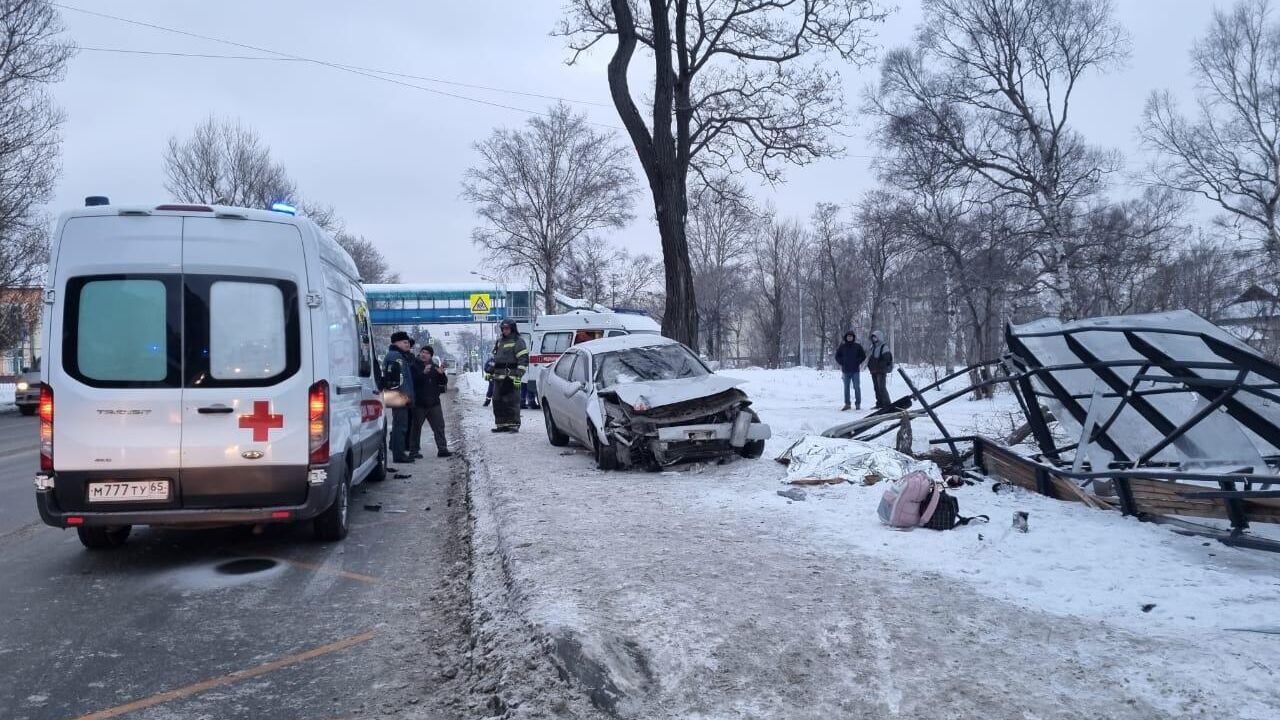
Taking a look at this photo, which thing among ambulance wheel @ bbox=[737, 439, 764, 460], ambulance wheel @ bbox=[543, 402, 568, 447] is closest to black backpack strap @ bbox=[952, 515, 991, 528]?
ambulance wheel @ bbox=[737, 439, 764, 460]

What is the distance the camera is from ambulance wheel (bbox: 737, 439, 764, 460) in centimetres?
998

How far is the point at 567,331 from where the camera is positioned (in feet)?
65.0

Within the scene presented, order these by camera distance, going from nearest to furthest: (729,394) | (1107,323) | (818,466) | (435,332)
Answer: (1107,323)
(818,466)
(729,394)
(435,332)

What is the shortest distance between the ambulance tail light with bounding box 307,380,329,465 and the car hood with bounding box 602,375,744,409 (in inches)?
165

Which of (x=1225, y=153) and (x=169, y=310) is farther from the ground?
(x=1225, y=153)

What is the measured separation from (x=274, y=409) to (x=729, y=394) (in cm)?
545

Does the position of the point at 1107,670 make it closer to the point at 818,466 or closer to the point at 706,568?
the point at 706,568

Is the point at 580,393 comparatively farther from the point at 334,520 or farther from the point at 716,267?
the point at 716,267

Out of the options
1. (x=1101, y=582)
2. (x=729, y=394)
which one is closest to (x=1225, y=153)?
(x=729, y=394)

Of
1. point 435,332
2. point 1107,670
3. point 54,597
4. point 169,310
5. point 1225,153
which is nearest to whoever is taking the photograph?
point 1107,670

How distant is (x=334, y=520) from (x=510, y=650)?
125 inches

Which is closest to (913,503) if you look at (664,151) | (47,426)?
(47,426)

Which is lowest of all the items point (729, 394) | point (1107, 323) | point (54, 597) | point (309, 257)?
point (54, 597)

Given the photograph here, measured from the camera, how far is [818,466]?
27.8ft
